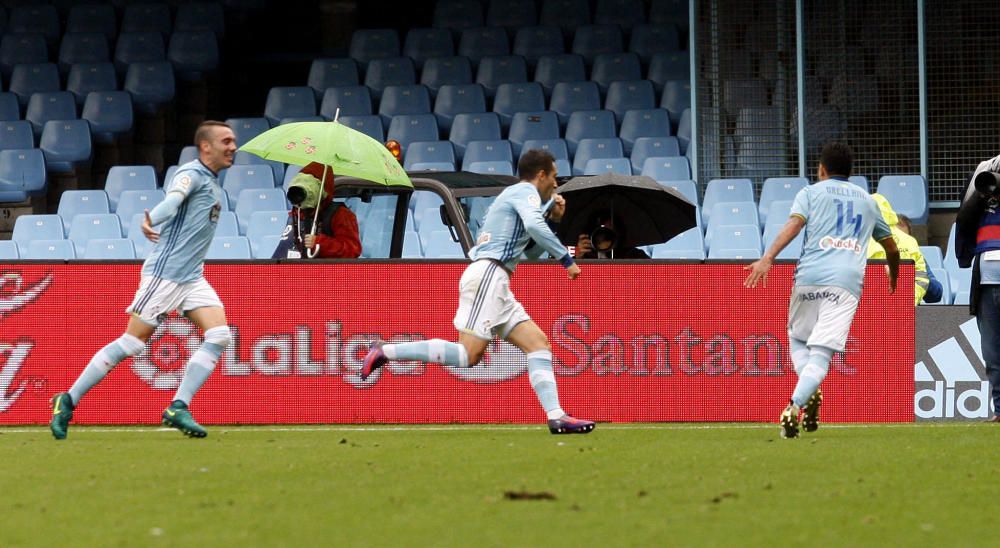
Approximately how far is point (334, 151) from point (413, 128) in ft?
28.1

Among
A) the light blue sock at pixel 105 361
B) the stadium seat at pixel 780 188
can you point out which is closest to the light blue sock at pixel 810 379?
the light blue sock at pixel 105 361

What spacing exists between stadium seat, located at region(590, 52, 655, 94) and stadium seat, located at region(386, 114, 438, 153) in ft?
7.02

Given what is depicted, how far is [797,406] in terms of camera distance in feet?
30.2

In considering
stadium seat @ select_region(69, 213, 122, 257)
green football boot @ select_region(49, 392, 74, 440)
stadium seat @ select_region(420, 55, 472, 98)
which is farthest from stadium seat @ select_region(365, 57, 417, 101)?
green football boot @ select_region(49, 392, 74, 440)

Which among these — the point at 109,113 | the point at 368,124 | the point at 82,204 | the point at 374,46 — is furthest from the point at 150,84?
the point at 368,124

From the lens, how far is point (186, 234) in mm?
9633

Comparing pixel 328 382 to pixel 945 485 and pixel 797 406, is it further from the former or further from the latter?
pixel 945 485

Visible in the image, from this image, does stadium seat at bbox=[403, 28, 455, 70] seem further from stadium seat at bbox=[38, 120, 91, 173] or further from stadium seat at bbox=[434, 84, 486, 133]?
stadium seat at bbox=[38, 120, 91, 173]

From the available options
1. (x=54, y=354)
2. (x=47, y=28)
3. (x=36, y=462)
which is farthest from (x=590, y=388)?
(x=47, y=28)

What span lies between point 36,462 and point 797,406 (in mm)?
4164

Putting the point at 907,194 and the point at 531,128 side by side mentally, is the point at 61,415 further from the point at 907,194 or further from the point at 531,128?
the point at 531,128

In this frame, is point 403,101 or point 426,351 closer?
point 426,351

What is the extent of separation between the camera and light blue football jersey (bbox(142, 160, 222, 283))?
9.60 meters

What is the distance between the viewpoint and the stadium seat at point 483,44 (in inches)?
845
